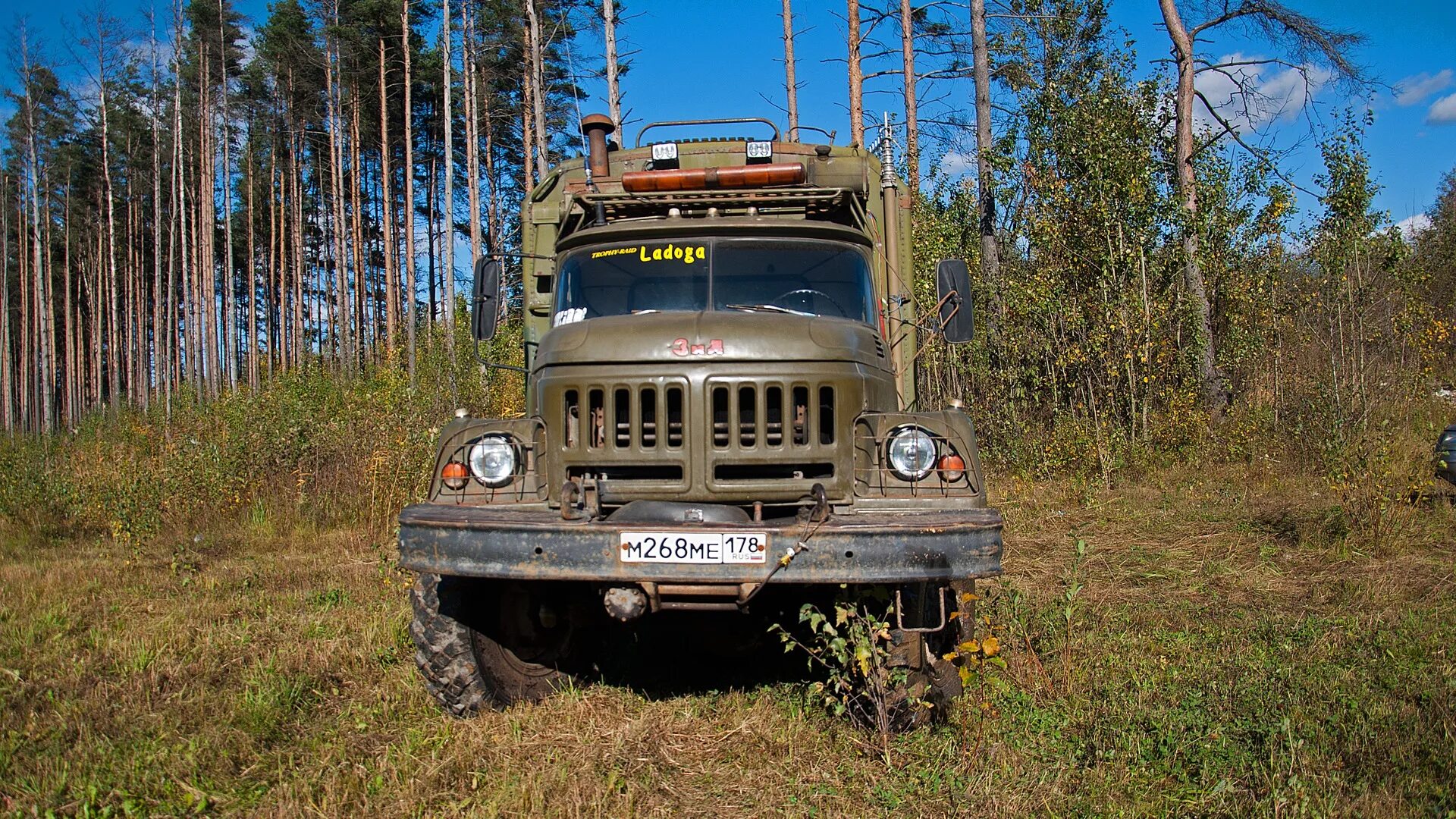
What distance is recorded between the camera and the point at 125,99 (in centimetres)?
3791

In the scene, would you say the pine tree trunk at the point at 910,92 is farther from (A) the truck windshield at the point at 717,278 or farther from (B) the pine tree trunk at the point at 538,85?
(A) the truck windshield at the point at 717,278

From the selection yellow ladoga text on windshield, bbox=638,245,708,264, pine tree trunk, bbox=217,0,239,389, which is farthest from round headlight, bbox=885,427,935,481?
pine tree trunk, bbox=217,0,239,389

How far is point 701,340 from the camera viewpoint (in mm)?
4219

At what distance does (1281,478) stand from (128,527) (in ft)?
42.2

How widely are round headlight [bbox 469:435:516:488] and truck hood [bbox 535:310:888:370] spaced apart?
41 centimetres

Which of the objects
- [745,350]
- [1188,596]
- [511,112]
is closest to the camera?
[745,350]

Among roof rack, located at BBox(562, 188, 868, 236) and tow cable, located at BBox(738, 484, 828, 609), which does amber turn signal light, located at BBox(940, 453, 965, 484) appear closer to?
tow cable, located at BBox(738, 484, 828, 609)

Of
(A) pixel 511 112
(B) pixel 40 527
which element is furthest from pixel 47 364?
(B) pixel 40 527

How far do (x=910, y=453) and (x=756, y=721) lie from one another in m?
1.40

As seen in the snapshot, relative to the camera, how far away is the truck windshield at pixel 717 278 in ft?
16.8

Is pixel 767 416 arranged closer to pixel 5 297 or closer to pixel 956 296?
pixel 956 296

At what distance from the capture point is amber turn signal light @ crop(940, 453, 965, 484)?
4.23 metres

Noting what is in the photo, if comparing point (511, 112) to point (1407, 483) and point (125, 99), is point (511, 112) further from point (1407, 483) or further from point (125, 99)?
point (1407, 483)

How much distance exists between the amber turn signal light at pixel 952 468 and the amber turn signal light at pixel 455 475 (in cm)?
220
